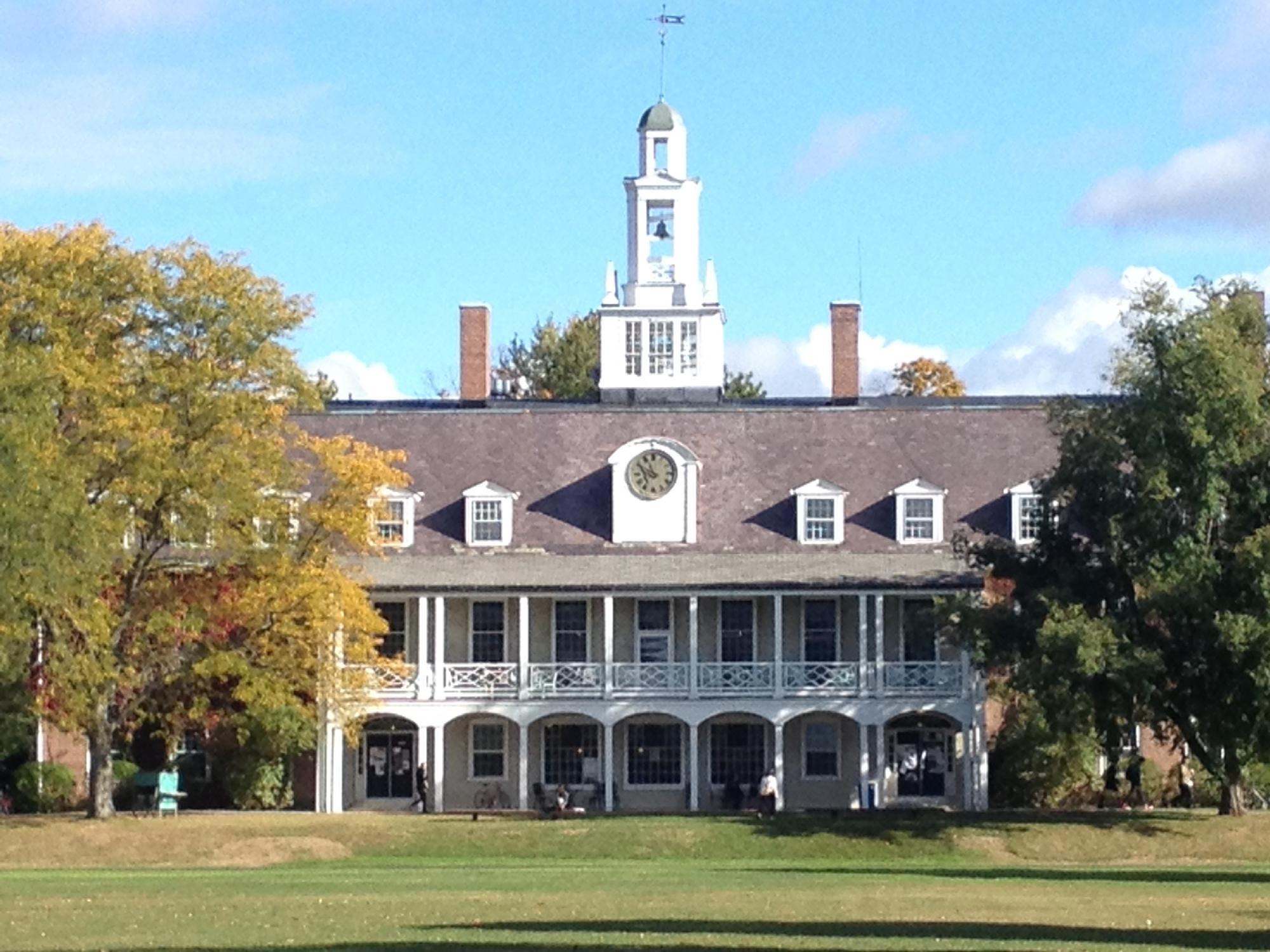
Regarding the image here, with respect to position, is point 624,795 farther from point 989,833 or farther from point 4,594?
point 4,594

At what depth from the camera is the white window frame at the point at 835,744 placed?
5700cm

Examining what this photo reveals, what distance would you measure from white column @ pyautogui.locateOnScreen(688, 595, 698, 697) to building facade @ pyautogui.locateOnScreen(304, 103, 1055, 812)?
62mm

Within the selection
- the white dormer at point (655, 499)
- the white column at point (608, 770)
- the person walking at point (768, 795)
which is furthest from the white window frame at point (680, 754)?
the white dormer at point (655, 499)

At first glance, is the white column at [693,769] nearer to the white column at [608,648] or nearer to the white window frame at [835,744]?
the white column at [608,648]

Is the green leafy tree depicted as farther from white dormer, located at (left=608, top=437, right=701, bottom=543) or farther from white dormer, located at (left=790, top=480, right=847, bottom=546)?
white dormer, located at (left=608, top=437, right=701, bottom=543)

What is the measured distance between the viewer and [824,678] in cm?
5553

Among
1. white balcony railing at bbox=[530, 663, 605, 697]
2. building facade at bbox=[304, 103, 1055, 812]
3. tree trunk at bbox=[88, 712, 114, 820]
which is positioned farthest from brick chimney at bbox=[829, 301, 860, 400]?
tree trunk at bbox=[88, 712, 114, 820]

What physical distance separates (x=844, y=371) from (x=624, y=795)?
13074 millimetres

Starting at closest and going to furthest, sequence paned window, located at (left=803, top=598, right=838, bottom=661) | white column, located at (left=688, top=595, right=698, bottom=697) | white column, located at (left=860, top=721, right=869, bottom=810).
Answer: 1. white column, located at (left=688, top=595, right=698, bottom=697)
2. white column, located at (left=860, top=721, right=869, bottom=810)
3. paned window, located at (left=803, top=598, right=838, bottom=661)

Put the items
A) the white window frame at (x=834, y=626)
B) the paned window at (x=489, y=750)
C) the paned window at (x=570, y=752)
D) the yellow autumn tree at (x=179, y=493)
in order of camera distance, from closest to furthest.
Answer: the yellow autumn tree at (x=179, y=493), the white window frame at (x=834, y=626), the paned window at (x=570, y=752), the paned window at (x=489, y=750)

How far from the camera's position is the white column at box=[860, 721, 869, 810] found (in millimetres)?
54875

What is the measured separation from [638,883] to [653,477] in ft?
79.1

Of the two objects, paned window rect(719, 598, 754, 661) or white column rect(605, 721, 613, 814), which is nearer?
white column rect(605, 721, 613, 814)

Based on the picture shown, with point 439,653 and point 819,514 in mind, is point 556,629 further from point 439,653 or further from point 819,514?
point 819,514
